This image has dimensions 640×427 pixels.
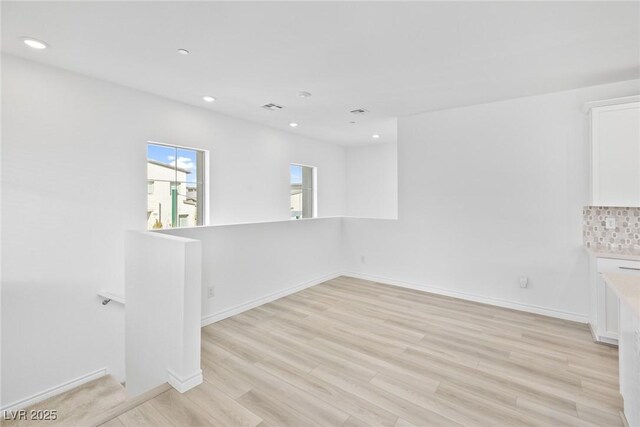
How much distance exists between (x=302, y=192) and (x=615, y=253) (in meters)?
4.79

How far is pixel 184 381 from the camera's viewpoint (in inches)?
86.4

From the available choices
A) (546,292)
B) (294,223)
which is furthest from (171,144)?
(546,292)

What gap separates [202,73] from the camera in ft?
9.66

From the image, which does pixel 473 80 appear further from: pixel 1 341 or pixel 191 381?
pixel 1 341

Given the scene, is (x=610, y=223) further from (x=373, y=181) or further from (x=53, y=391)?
(x=53, y=391)

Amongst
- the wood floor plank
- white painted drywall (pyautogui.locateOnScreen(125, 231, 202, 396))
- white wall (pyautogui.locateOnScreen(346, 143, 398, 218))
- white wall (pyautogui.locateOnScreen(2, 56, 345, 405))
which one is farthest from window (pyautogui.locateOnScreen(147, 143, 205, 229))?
white wall (pyautogui.locateOnScreen(346, 143, 398, 218))

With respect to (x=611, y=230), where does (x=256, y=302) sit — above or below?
below

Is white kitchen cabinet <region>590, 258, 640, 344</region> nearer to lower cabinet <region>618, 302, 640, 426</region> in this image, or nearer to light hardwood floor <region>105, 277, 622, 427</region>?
light hardwood floor <region>105, 277, 622, 427</region>

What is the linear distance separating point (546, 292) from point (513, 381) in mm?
1763

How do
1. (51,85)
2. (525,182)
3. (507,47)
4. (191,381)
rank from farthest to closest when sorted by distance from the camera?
1. (525,182)
2. (51,85)
3. (507,47)
4. (191,381)

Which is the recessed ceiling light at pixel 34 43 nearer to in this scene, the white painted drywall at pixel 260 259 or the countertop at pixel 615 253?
the white painted drywall at pixel 260 259

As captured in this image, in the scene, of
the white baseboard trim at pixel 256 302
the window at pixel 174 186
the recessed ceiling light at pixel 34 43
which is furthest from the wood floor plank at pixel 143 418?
the recessed ceiling light at pixel 34 43

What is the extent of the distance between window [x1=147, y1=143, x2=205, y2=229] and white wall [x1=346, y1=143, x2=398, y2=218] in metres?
3.78

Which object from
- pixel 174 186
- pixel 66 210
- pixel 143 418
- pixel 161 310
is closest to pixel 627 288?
pixel 143 418
